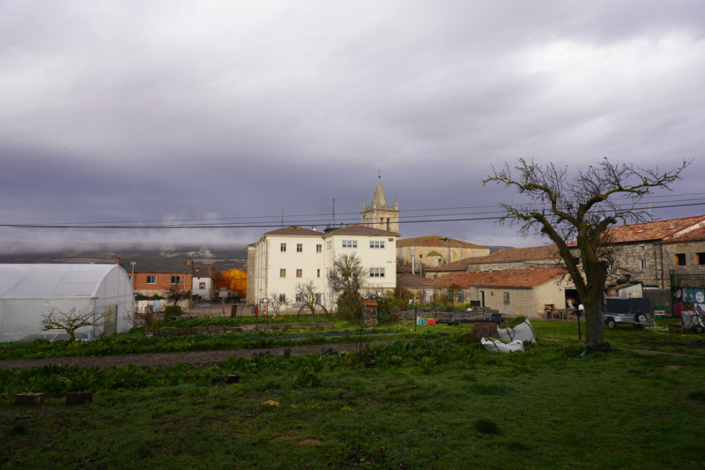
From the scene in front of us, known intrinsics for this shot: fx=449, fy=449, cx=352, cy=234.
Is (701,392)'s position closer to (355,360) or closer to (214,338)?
(355,360)

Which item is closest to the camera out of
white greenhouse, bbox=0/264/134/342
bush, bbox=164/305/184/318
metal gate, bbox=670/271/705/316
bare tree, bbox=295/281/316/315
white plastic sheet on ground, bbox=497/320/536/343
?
white plastic sheet on ground, bbox=497/320/536/343

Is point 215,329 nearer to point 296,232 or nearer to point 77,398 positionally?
point 77,398

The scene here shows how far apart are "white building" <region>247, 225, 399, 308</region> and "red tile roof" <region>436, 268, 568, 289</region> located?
7.15m

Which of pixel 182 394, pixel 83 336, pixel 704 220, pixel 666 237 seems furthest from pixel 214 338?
pixel 704 220

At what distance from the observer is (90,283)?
25562mm

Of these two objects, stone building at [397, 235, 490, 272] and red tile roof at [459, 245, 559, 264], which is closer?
red tile roof at [459, 245, 559, 264]

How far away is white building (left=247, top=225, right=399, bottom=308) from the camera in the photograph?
49.7m

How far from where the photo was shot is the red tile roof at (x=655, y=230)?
40447 mm

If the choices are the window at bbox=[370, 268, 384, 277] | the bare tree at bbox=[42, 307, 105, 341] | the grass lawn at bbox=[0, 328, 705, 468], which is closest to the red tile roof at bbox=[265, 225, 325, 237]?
the window at bbox=[370, 268, 384, 277]

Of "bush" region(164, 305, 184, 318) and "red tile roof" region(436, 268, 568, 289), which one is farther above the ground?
"red tile roof" region(436, 268, 568, 289)

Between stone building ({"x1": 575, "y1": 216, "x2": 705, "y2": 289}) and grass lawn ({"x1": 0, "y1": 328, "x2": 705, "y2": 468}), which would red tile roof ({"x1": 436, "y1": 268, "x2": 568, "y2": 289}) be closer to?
stone building ({"x1": 575, "y1": 216, "x2": 705, "y2": 289})

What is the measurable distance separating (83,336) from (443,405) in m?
20.9

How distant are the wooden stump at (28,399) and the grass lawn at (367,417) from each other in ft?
1.05

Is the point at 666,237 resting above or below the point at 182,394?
above
